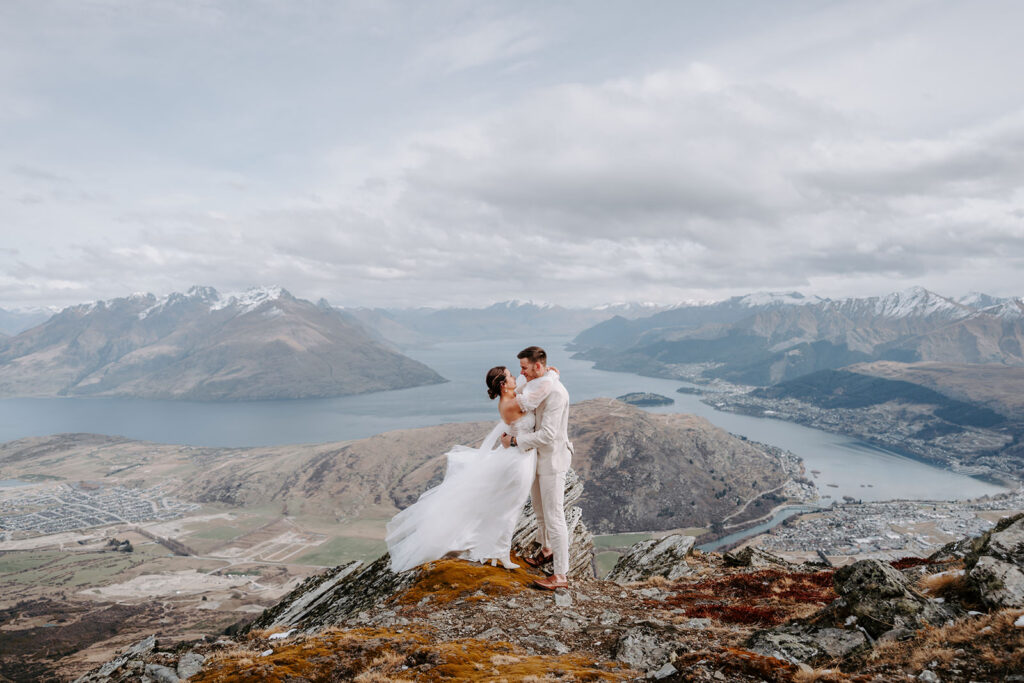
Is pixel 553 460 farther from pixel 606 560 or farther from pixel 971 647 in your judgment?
pixel 606 560

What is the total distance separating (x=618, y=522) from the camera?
18825 cm

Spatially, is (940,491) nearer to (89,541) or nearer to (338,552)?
(338,552)

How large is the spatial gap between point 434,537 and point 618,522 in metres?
193

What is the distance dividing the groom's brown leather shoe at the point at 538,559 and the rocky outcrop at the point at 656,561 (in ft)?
20.2

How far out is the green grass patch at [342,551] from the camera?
15212 cm

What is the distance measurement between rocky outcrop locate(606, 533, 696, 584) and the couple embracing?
25.8 feet

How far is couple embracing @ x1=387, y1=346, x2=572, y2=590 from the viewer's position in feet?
36.8

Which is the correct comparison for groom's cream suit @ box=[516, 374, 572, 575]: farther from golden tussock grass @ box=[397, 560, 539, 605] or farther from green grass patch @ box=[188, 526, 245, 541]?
green grass patch @ box=[188, 526, 245, 541]

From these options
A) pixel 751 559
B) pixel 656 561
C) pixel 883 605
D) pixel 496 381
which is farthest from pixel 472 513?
pixel 751 559

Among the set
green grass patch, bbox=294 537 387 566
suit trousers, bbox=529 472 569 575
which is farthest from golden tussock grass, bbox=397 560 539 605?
green grass patch, bbox=294 537 387 566

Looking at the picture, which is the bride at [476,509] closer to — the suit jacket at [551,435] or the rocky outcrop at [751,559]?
the suit jacket at [551,435]

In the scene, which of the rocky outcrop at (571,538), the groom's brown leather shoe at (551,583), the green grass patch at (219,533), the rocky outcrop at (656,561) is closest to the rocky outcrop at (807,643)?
the groom's brown leather shoe at (551,583)

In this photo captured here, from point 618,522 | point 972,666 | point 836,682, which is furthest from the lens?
point 618,522

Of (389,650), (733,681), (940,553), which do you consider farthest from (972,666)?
(940,553)
